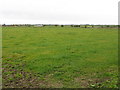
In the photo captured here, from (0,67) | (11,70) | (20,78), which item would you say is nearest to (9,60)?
(0,67)

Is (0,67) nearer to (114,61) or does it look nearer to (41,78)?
(41,78)

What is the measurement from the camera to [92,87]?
32.0 ft

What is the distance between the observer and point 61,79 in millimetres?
11094

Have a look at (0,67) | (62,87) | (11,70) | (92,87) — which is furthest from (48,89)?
(0,67)

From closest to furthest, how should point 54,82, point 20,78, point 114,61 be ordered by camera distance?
1. point 54,82
2. point 20,78
3. point 114,61

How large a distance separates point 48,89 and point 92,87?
→ 2.41 meters

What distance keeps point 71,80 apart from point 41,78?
192 centimetres

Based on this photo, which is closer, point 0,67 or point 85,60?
point 0,67

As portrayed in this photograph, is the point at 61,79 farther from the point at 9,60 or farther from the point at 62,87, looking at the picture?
the point at 9,60

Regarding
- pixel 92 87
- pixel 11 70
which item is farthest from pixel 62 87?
pixel 11 70

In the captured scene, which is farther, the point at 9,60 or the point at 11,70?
the point at 9,60

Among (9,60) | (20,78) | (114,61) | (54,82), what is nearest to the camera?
(54,82)

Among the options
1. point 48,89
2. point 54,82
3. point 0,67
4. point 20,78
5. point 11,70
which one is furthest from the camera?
point 0,67

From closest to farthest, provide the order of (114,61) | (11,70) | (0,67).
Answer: (11,70), (0,67), (114,61)
